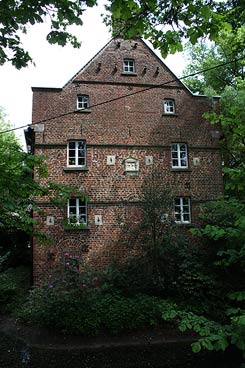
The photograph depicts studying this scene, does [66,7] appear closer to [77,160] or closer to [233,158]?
[77,160]

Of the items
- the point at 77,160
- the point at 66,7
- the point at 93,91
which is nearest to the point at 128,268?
the point at 77,160

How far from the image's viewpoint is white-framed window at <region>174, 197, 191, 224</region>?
1503cm

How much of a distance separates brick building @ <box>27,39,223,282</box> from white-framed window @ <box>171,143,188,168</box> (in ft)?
0.15

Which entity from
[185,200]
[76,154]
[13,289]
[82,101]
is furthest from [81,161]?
[13,289]

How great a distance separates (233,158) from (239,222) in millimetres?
17559

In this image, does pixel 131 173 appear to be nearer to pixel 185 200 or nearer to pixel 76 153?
pixel 76 153

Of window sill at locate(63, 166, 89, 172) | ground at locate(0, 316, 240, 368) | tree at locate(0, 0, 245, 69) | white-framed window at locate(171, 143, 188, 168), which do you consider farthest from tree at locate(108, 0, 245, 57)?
white-framed window at locate(171, 143, 188, 168)

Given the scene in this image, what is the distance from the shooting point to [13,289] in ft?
42.0

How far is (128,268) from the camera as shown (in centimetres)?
1242

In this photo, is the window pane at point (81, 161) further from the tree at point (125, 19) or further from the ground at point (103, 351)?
the tree at point (125, 19)

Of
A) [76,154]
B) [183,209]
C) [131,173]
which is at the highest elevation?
[76,154]

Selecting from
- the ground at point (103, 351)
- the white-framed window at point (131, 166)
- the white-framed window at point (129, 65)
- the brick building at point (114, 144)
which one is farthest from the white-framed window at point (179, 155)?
the ground at point (103, 351)

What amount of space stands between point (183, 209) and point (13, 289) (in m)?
7.92

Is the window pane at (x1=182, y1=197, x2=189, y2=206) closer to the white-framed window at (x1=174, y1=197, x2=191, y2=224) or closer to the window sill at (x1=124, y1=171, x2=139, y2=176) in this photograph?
the white-framed window at (x1=174, y1=197, x2=191, y2=224)
